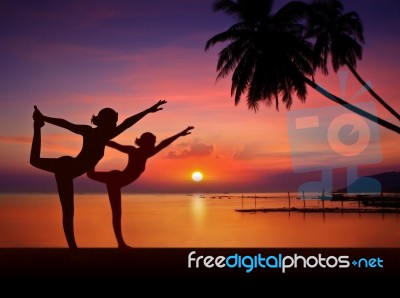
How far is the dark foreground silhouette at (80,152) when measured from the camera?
688cm

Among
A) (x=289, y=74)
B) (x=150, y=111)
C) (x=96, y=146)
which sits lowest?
(x=96, y=146)

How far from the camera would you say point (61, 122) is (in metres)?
6.92

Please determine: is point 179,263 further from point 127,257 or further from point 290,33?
point 290,33

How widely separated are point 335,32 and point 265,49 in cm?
384

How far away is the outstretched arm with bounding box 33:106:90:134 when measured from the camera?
6883 mm

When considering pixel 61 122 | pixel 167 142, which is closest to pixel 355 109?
pixel 167 142

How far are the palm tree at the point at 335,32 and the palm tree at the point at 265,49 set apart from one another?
1.48 m

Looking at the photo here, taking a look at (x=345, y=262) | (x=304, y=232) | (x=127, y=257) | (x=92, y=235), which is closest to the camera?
(x=345, y=262)

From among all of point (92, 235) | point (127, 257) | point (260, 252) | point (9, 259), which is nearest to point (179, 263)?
point (127, 257)

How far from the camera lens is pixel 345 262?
668 centimetres

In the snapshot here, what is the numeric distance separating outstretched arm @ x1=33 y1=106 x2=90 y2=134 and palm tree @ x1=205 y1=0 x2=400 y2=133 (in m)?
9.83

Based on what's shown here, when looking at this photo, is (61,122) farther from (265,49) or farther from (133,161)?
(265,49)

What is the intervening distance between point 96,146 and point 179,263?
7.49 ft

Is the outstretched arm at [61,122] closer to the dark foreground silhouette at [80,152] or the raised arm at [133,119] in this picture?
the dark foreground silhouette at [80,152]
